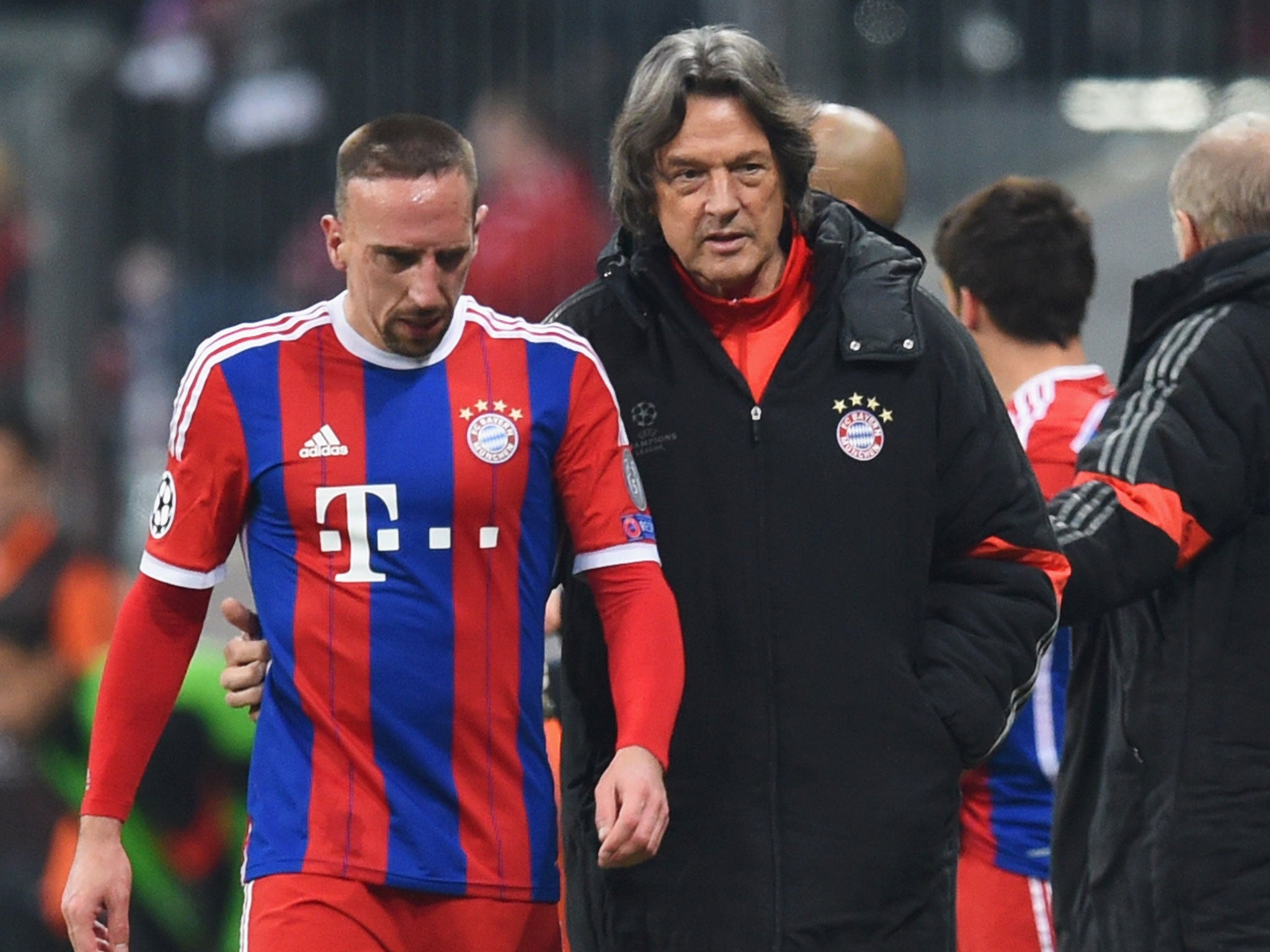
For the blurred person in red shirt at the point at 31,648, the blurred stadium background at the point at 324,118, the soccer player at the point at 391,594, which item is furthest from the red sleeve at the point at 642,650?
the blurred person in red shirt at the point at 31,648

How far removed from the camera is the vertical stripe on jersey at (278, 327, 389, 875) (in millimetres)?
3172

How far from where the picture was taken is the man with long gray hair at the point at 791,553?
335 centimetres

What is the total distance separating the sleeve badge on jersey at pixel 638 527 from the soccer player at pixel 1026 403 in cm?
108

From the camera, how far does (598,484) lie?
3273 mm

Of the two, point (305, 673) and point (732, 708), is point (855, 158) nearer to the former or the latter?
point (732, 708)

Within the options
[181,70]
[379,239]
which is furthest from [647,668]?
[181,70]

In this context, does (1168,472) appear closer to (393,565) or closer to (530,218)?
(393,565)

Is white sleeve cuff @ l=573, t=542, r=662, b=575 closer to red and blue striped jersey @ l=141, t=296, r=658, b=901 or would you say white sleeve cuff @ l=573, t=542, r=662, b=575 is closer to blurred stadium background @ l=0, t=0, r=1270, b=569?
red and blue striped jersey @ l=141, t=296, r=658, b=901

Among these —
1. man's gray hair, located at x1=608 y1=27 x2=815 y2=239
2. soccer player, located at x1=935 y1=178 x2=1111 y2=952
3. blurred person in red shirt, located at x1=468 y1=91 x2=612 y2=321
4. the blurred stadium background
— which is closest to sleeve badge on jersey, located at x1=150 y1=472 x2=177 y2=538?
man's gray hair, located at x1=608 y1=27 x2=815 y2=239

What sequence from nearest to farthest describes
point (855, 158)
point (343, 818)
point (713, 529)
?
1. point (343, 818)
2. point (713, 529)
3. point (855, 158)

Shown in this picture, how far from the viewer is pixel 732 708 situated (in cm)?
336

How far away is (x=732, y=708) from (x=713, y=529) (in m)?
0.27

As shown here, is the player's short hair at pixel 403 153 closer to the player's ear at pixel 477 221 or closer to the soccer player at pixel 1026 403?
the player's ear at pixel 477 221

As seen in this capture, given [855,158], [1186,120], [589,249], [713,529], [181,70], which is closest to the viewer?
[713,529]
